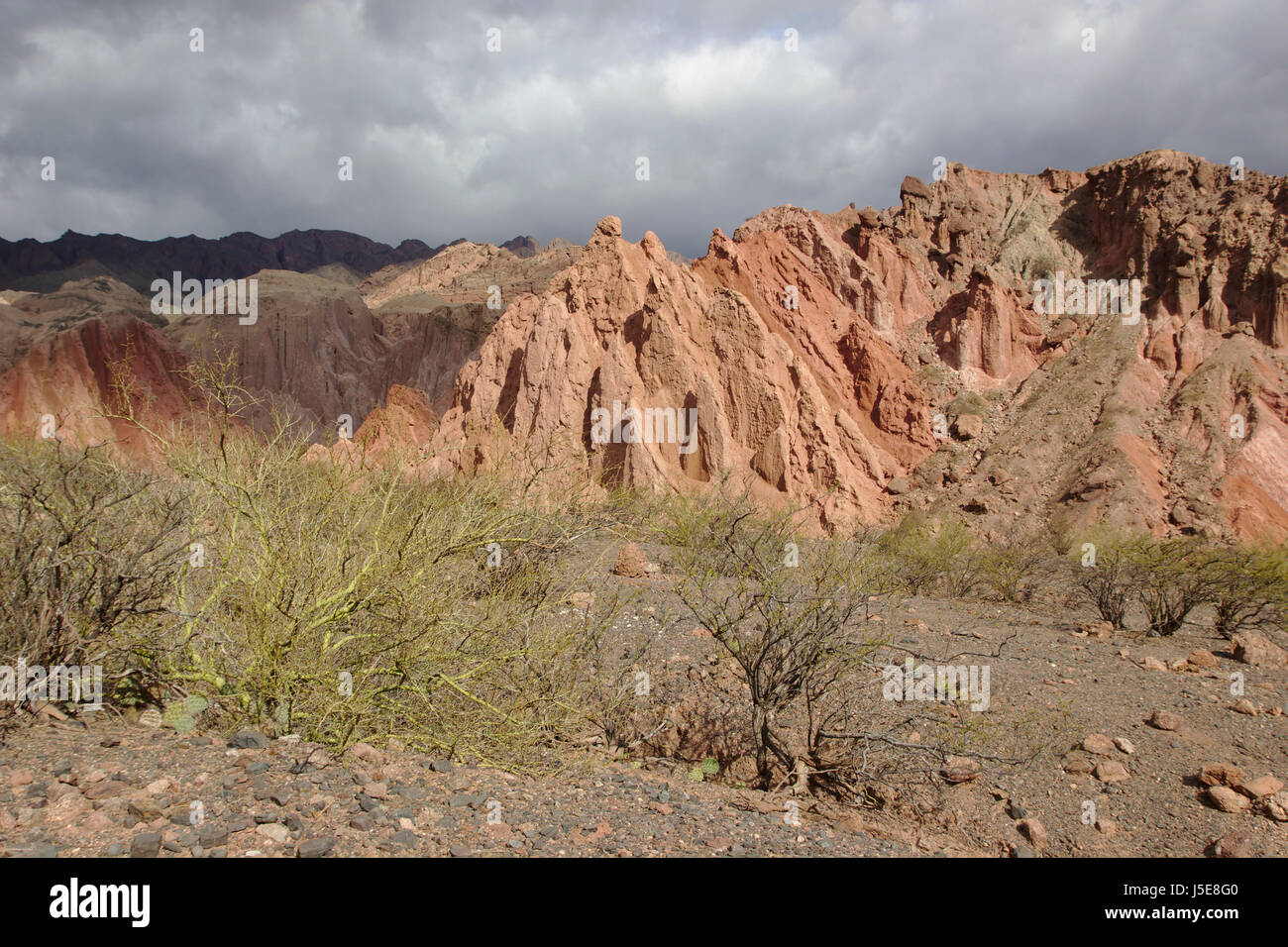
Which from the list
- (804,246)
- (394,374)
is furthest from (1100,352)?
(394,374)

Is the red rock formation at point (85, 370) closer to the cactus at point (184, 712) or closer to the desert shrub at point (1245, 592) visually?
the cactus at point (184, 712)

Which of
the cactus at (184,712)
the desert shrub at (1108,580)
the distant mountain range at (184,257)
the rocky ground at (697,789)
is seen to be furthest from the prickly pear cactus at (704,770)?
the distant mountain range at (184,257)

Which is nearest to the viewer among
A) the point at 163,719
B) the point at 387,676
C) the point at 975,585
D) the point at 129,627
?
the point at 163,719

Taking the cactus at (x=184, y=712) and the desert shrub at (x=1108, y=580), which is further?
the desert shrub at (x=1108, y=580)

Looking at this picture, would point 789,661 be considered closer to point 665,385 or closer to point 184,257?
point 665,385

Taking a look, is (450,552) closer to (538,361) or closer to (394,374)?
(538,361)

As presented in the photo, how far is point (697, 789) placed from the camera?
6.10 meters

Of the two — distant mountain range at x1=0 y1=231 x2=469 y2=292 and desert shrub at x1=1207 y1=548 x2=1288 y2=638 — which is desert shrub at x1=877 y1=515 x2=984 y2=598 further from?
distant mountain range at x1=0 y1=231 x2=469 y2=292

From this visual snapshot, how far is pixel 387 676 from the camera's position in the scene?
5457 millimetres

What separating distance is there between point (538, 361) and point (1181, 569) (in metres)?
21.0

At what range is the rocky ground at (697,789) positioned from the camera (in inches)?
133

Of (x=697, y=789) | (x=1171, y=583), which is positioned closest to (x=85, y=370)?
(x=697, y=789)

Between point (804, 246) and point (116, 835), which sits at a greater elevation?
point (804, 246)

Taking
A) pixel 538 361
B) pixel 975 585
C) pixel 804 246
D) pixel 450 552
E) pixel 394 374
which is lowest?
pixel 975 585
